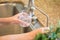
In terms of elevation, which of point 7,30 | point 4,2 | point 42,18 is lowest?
point 7,30

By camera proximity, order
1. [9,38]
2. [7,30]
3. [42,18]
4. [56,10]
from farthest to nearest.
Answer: [7,30] → [56,10] → [42,18] → [9,38]

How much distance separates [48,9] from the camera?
1401 mm

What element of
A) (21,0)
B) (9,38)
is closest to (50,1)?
(21,0)

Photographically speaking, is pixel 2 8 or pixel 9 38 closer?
pixel 9 38

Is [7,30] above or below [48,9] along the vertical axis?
below

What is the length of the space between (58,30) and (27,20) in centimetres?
43

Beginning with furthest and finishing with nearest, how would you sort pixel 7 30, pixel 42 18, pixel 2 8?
pixel 2 8 < pixel 7 30 < pixel 42 18

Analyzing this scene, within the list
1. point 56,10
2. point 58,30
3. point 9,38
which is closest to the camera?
point 58,30

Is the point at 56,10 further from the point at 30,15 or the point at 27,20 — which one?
the point at 27,20

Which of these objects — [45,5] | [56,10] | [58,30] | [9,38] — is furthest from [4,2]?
[58,30]

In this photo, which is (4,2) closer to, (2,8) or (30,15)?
(2,8)

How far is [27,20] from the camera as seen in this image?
113 centimetres

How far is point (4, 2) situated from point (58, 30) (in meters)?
1.05

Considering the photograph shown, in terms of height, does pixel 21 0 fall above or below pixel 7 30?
above
